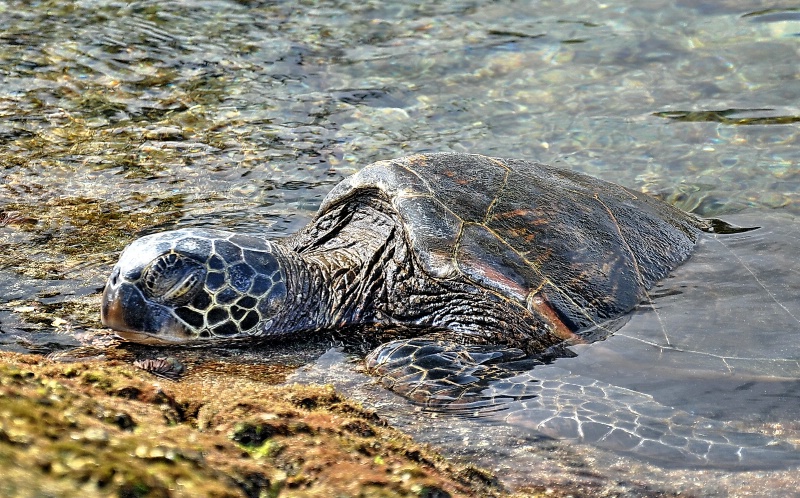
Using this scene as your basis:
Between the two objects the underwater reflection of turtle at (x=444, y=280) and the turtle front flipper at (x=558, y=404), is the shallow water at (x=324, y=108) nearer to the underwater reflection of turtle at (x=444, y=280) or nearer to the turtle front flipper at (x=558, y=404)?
the underwater reflection of turtle at (x=444, y=280)

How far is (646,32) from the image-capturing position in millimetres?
9602

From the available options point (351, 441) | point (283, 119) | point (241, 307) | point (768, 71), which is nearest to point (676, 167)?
point (768, 71)

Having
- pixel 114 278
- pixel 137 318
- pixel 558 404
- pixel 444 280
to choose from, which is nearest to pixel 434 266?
pixel 444 280

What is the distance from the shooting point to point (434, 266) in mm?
4852

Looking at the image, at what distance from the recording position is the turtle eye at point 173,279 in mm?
4816

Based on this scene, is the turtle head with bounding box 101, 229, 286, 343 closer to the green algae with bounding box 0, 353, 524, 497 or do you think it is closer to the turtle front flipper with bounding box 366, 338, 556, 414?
the turtle front flipper with bounding box 366, 338, 556, 414

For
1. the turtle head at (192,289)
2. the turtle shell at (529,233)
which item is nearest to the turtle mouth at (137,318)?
the turtle head at (192,289)

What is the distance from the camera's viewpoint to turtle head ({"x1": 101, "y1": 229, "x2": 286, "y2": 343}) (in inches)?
189

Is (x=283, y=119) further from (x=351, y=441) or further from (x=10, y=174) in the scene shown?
(x=351, y=441)

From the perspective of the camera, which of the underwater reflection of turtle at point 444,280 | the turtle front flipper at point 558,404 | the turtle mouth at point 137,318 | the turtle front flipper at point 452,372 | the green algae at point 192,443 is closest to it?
the green algae at point 192,443

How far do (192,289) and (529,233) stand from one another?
2138 millimetres

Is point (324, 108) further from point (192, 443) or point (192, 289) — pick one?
point (192, 443)

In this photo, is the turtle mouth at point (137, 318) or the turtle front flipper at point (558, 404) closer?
the turtle front flipper at point (558, 404)

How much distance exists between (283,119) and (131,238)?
2.65 metres
